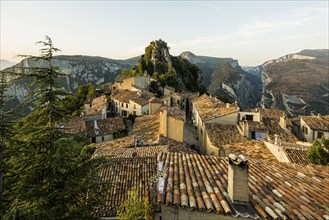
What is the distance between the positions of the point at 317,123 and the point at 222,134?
70.4 feet

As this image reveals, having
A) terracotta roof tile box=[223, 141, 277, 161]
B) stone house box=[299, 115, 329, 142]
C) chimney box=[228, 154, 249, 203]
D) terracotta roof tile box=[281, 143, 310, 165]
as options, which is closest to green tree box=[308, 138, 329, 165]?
terracotta roof tile box=[281, 143, 310, 165]

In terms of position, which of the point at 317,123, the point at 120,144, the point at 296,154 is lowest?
the point at 317,123

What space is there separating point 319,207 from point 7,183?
324 inches

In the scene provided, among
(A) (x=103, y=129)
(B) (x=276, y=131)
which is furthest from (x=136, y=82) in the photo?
(B) (x=276, y=131)

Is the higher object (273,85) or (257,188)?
(257,188)

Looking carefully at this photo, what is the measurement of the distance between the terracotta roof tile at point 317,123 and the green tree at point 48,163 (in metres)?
43.0

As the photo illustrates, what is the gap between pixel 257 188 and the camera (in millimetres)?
7512

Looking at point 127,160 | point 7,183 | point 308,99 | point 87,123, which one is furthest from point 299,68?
point 7,183

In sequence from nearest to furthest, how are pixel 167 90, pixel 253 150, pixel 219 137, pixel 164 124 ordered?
pixel 253 150 < pixel 164 124 < pixel 219 137 < pixel 167 90

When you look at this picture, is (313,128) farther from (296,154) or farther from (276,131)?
(296,154)

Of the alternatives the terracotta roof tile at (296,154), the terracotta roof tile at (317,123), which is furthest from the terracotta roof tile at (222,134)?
the terracotta roof tile at (317,123)

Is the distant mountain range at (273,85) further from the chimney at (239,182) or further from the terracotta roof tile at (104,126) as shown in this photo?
the chimney at (239,182)

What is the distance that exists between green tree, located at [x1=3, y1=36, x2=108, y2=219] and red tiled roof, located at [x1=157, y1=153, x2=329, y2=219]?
2.31 meters

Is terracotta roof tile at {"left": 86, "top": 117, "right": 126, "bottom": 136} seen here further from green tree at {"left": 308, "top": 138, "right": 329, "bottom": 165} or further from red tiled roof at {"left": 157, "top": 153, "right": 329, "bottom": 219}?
red tiled roof at {"left": 157, "top": 153, "right": 329, "bottom": 219}
